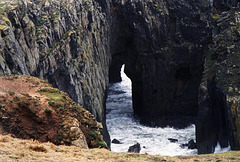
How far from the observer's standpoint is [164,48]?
69.3 meters

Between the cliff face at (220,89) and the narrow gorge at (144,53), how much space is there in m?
0.15

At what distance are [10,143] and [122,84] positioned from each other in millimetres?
91839

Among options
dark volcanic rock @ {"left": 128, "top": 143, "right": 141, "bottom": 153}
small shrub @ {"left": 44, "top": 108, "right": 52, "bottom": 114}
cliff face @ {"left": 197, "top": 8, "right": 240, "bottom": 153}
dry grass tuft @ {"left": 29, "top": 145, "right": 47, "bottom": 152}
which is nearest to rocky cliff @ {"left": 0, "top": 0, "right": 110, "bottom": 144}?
dark volcanic rock @ {"left": 128, "top": 143, "right": 141, "bottom": 153}

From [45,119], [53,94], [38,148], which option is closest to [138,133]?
[53,94]

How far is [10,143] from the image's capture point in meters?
16.2

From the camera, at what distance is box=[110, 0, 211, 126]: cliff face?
67188 millimetres

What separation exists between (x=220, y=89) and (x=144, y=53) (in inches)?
1059

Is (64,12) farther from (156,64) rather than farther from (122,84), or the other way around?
(122,84)

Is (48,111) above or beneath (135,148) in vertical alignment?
above

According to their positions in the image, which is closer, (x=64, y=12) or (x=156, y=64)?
(x=64, y=12)

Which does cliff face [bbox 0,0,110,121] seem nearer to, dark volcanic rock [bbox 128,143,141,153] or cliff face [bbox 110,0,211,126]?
dark volcanic rock [bbox 128,143,141,153]

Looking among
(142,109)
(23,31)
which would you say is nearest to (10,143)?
(23,31)

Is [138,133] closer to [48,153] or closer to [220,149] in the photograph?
[220,149]

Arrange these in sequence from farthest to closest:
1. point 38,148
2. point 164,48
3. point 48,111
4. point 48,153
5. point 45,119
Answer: point 164,48 < point 48,111 < point 45,119 < point 38,148 < point 48,153
